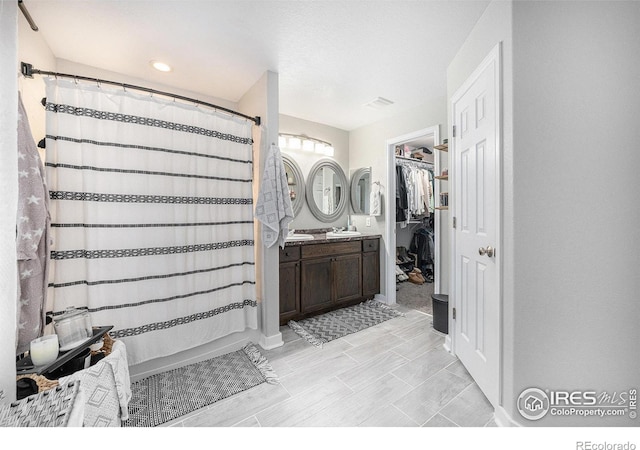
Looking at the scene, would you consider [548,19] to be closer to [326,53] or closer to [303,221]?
[326,53]

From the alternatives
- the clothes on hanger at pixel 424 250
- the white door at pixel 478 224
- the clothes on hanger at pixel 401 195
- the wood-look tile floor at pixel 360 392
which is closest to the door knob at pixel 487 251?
the white door at pixel 478 224

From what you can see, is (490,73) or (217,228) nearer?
(490,73)

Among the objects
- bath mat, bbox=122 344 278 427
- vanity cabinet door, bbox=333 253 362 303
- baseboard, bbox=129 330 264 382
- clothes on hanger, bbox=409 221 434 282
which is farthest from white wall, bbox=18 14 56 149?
clothes on hanger, bbox=409 221 434 282

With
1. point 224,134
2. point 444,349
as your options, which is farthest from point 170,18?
point 444,349

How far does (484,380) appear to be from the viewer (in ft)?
5.29

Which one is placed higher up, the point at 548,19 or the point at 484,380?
the point at 548,19

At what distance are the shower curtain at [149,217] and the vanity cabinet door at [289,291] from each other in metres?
0.44

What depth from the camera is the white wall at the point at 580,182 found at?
1286mm

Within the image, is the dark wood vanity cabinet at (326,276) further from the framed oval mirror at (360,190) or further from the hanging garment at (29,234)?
the hanging garment at (29,234)

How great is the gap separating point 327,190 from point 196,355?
8.16ft

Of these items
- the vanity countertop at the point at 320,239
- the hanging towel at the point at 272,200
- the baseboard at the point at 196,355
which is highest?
the hanging towel at the point at 272,200

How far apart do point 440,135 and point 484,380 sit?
2259mm

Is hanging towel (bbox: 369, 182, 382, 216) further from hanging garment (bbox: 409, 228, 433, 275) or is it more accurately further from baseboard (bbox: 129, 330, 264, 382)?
baseboard (bbox: 129, 330, 264, 382)

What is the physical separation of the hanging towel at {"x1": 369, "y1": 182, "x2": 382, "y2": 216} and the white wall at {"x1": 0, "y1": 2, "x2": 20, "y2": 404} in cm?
310
